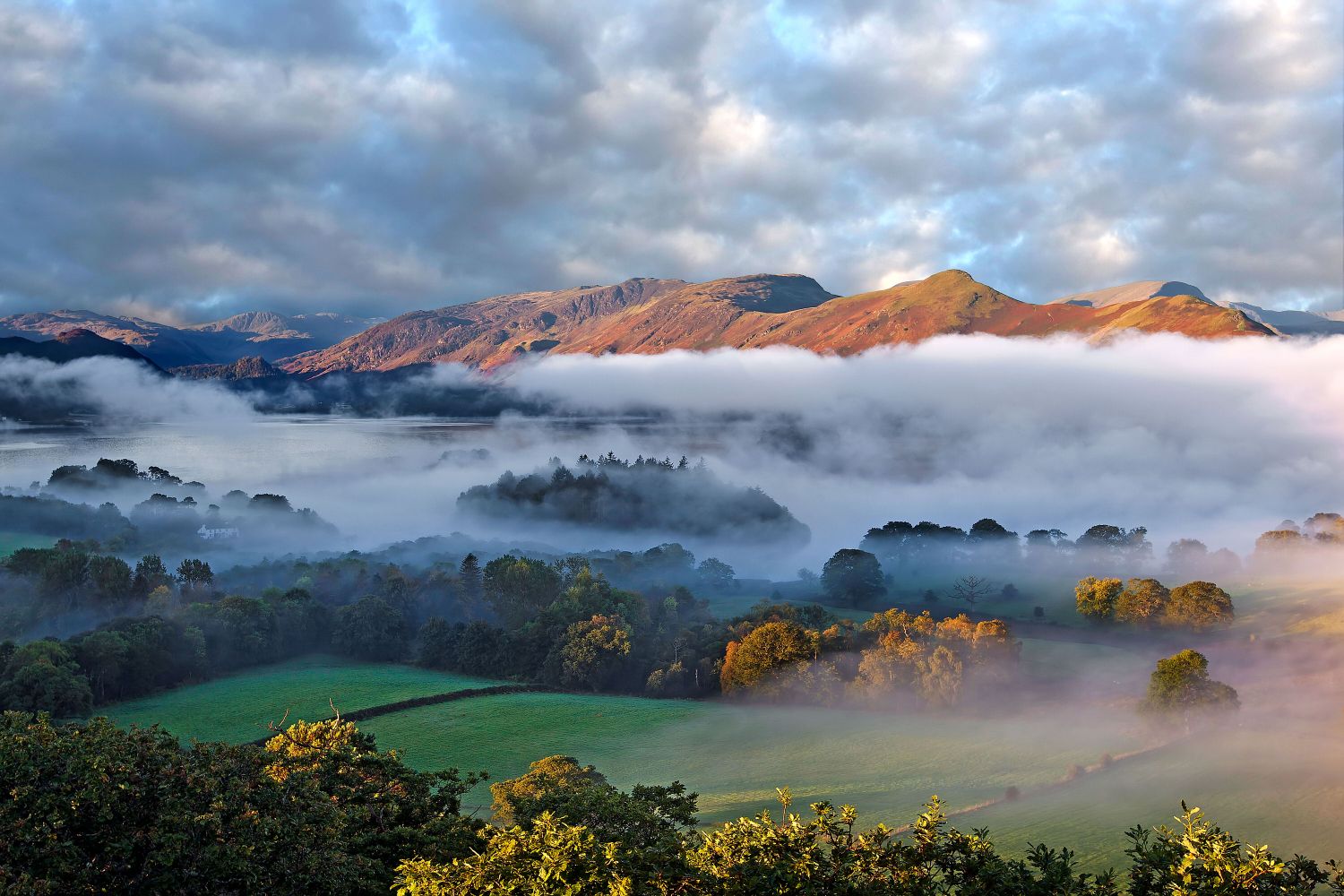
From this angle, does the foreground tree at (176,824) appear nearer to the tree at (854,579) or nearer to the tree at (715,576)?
the tree at (854,579)

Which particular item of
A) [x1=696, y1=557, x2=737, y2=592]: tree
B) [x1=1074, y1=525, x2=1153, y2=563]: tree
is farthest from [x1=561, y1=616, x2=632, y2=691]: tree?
[x1=1074, y1=525, x2=1153, y2=563]: tree

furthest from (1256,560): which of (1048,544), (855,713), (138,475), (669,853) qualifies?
(138,475)

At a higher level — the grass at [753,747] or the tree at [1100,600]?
the tree at [1100,600]

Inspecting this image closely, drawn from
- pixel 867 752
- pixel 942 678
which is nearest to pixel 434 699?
pixel 867 752

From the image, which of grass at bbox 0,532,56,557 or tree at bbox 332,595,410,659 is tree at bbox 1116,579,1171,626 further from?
grass at bbox 0,532,56,557

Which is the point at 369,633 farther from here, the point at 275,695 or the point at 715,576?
the point at 715,576

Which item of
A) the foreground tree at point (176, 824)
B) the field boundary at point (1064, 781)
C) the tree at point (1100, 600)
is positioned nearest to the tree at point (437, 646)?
the field boundary at point (1064, 781)
